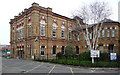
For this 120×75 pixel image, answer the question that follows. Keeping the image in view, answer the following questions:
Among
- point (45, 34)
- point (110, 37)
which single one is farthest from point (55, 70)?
point (110, 37)

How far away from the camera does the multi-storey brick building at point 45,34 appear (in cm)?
2539

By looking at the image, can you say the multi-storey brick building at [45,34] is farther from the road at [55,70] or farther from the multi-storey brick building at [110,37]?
the road at [55,70]

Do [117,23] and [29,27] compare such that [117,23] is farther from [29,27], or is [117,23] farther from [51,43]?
[29,27]

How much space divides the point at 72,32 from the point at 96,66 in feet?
65.1

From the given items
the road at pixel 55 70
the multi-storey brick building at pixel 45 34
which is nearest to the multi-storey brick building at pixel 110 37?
the multi-storey brick building at pixel 45 34

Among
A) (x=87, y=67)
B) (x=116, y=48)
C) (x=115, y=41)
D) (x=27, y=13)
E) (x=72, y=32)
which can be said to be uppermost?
(x=27, y=13)

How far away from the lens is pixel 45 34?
89.9 feet

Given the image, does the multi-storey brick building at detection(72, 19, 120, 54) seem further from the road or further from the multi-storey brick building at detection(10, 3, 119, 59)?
the road

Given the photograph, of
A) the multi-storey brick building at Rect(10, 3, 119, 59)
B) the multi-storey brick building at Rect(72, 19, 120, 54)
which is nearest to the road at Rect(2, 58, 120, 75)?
the multi-storey brick building at Rect(10, 3, 119, 59)

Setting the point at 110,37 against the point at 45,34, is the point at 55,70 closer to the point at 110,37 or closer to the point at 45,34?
the point at 45,34

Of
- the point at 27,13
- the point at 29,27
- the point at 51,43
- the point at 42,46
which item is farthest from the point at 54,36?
the point at 27,13

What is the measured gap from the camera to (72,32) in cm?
3434

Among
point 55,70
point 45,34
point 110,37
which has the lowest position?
point 55,70

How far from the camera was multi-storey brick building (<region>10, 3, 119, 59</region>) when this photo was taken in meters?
25.4
